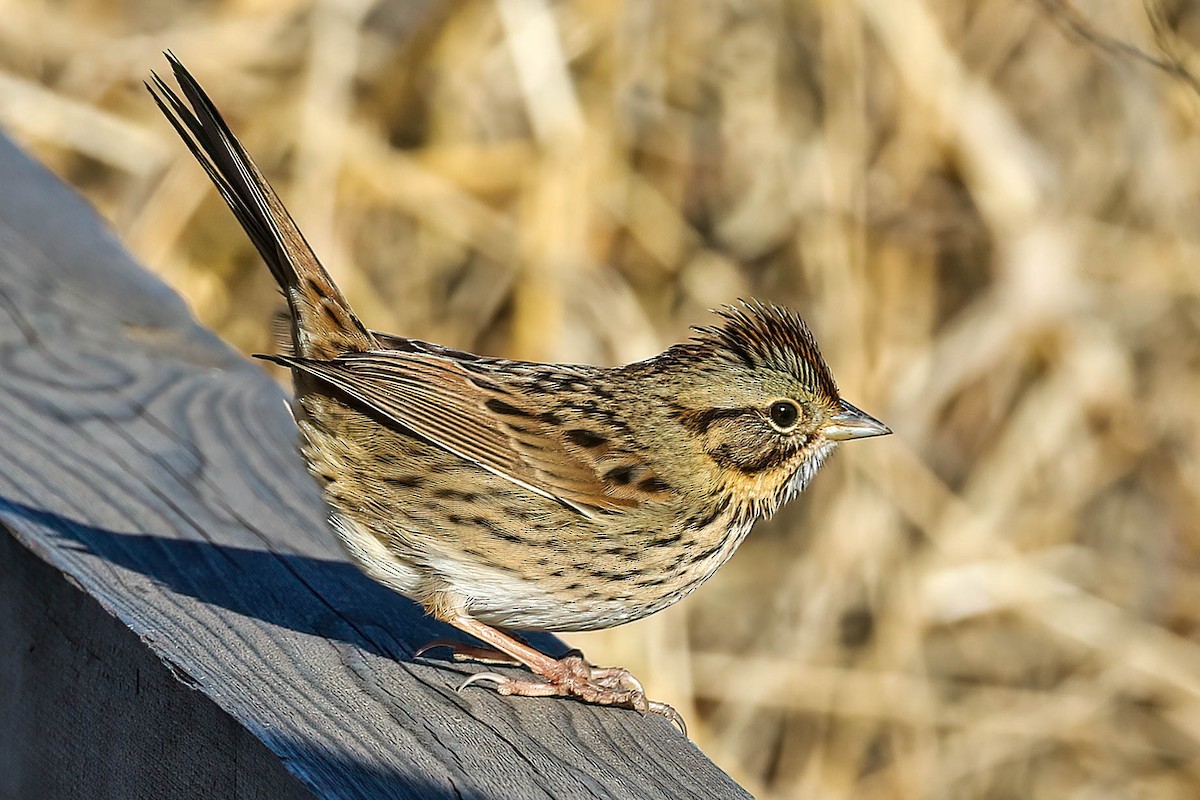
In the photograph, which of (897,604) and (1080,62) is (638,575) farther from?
(1080,62)

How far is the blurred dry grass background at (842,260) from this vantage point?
473 cm

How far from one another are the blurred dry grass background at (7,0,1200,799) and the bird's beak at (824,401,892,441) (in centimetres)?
210

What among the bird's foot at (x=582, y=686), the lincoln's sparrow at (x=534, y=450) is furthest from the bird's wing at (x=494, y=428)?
the bird's foot at (x=582, y=686)

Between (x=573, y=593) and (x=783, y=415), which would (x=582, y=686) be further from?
(x=783, y=415)

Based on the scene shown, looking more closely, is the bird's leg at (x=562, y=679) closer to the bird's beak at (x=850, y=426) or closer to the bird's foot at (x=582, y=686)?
the bird's foot at (x=582, y=686)

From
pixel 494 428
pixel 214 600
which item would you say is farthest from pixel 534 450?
pixel 214 600

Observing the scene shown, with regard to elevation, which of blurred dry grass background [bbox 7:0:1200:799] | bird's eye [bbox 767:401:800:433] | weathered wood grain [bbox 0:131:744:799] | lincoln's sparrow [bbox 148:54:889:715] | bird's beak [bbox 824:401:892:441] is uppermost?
blurred dry grass background [bbox 7:0:1200:799]

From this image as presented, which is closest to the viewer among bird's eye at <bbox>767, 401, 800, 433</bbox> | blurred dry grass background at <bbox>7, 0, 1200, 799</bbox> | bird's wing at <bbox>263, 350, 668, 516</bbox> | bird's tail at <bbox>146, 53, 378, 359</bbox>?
bird's tail at <bbox>146, 53, 378, 359</bbox>

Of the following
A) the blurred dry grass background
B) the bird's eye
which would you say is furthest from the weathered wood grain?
the blurred dry grass background

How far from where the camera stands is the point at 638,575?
2367 mm

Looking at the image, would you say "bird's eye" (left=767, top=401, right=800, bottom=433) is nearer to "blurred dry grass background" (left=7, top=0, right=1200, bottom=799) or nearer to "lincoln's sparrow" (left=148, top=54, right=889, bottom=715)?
"lincoln's sparrow" (left=148, top=54, right=889, bottom=715)

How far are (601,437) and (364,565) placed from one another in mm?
522

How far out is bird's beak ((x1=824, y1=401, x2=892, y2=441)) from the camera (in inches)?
102

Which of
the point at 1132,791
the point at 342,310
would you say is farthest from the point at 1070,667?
the point at 342,310
